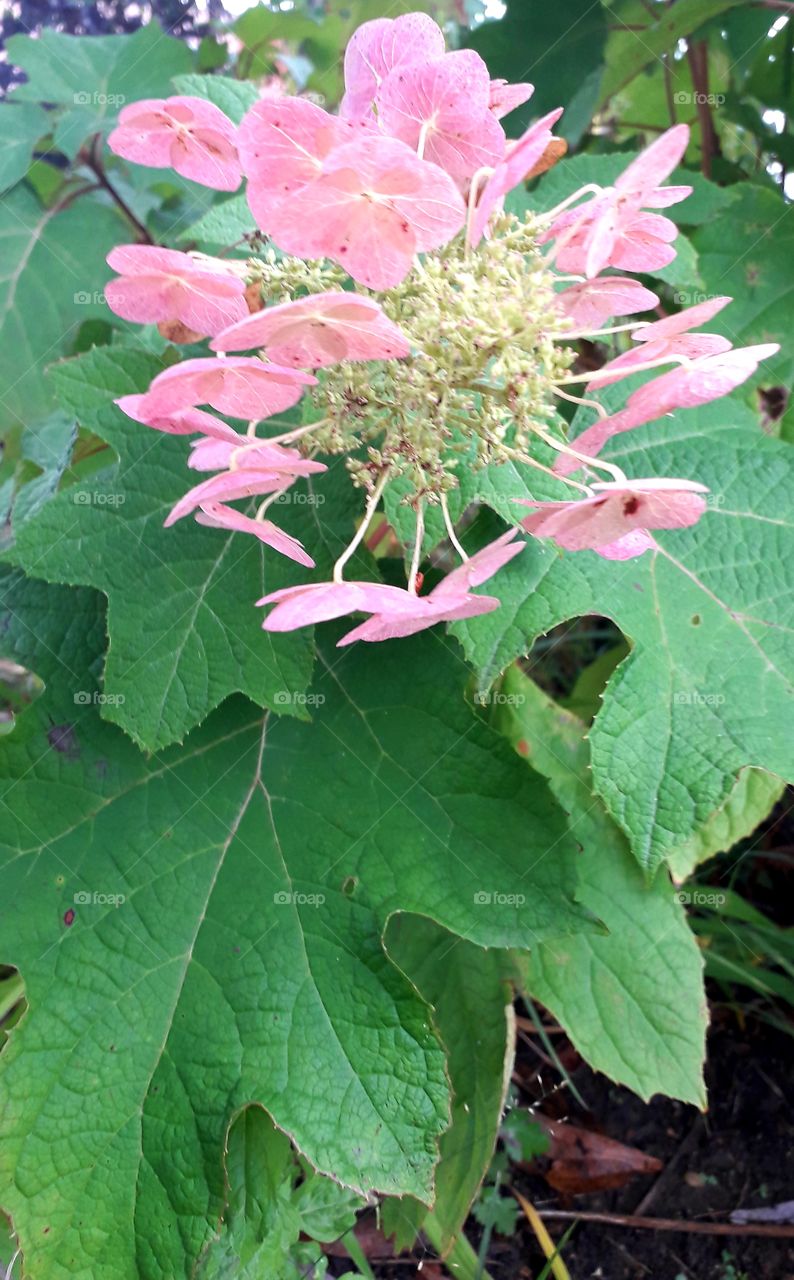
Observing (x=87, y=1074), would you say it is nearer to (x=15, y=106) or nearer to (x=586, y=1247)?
(x=586, y=1247)

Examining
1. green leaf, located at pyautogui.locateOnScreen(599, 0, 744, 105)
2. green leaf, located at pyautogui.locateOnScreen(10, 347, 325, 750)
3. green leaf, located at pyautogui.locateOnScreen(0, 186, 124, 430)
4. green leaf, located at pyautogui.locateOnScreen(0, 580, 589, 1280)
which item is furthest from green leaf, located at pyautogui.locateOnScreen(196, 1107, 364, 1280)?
green leaf, located at pyautogui.locateOnScreen(599, 0, 744, 105)

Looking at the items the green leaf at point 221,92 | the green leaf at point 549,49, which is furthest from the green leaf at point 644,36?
the green leaf at point 221,92

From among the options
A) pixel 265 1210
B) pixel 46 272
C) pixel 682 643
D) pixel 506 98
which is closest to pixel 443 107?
pixel 506 98

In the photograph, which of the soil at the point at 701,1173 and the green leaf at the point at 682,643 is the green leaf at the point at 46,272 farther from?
the soil at the point at 701,1173

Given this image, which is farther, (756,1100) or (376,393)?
(756,1100)

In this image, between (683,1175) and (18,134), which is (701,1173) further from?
(18,134)

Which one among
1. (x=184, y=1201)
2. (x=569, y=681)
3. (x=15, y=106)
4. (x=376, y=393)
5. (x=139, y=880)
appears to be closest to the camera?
(x=376, y=393)

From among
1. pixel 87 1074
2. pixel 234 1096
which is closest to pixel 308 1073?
pixel 234 1096
